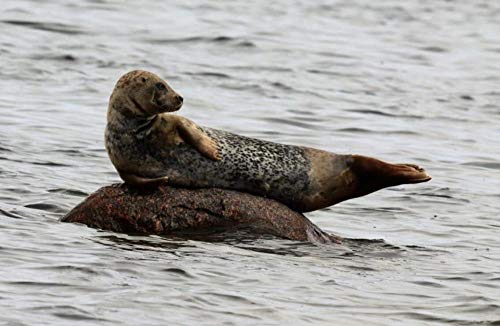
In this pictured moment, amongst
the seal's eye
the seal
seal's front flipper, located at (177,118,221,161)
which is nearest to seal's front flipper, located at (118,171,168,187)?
the seal

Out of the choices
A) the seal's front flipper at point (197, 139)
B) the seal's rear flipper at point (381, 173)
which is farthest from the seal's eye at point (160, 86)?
the seal's rear flipper at point (381, 173)

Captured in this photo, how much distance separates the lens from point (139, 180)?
9.41 metres

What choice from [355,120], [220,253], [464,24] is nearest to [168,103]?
[220,253]

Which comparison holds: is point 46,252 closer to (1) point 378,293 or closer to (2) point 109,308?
(2) point 109,308

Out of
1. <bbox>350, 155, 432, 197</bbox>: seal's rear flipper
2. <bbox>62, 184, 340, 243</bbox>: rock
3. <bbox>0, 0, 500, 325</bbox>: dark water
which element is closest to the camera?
<bbox>0, 0, 500, 325</bbox>: dark water

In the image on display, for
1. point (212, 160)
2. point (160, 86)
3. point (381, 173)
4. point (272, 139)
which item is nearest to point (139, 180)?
point (212, 160)

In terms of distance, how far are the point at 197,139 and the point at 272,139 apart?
5.90 m

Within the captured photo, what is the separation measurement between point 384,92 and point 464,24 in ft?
23.9

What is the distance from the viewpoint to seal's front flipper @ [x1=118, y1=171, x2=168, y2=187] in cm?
935

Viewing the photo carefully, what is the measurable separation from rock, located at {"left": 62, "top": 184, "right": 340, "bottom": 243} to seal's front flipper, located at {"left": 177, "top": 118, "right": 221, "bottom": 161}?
10.9 inches

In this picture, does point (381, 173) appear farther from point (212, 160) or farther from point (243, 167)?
point (212, 160)

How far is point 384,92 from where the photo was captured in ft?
63.0

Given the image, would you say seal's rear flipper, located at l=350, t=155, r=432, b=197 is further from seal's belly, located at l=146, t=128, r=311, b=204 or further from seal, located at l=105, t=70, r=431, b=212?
seal's belly, located at l=146, t=128, r=311, b=204

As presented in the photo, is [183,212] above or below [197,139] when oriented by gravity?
below
